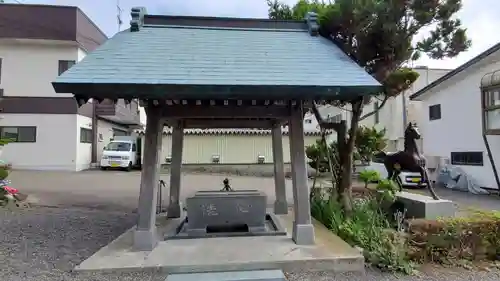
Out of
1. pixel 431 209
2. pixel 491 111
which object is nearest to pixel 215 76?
pixel 431 209

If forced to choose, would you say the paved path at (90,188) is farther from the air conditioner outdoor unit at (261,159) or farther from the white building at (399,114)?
the white building at (399,114)

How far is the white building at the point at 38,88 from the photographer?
61.7 ft

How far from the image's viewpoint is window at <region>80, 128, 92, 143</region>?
2034 centimetres

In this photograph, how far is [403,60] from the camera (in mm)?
7680

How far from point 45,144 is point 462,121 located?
20.1m

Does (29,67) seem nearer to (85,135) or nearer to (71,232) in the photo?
(85,135)

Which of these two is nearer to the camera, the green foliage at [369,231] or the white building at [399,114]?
the green foliage at [369,231]

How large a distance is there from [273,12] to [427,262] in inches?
282

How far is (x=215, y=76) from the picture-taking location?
5.16m

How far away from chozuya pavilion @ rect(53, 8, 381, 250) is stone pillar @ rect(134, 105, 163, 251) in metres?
0.02

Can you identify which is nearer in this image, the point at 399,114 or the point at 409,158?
the point at 409,158

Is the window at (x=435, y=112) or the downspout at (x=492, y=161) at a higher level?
the window at (x=435, y=112)

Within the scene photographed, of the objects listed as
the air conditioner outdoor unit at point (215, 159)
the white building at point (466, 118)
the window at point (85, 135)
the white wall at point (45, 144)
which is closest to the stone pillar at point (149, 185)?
the white building at point (466, 118)

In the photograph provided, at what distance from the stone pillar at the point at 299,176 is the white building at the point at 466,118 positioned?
10137 mm
